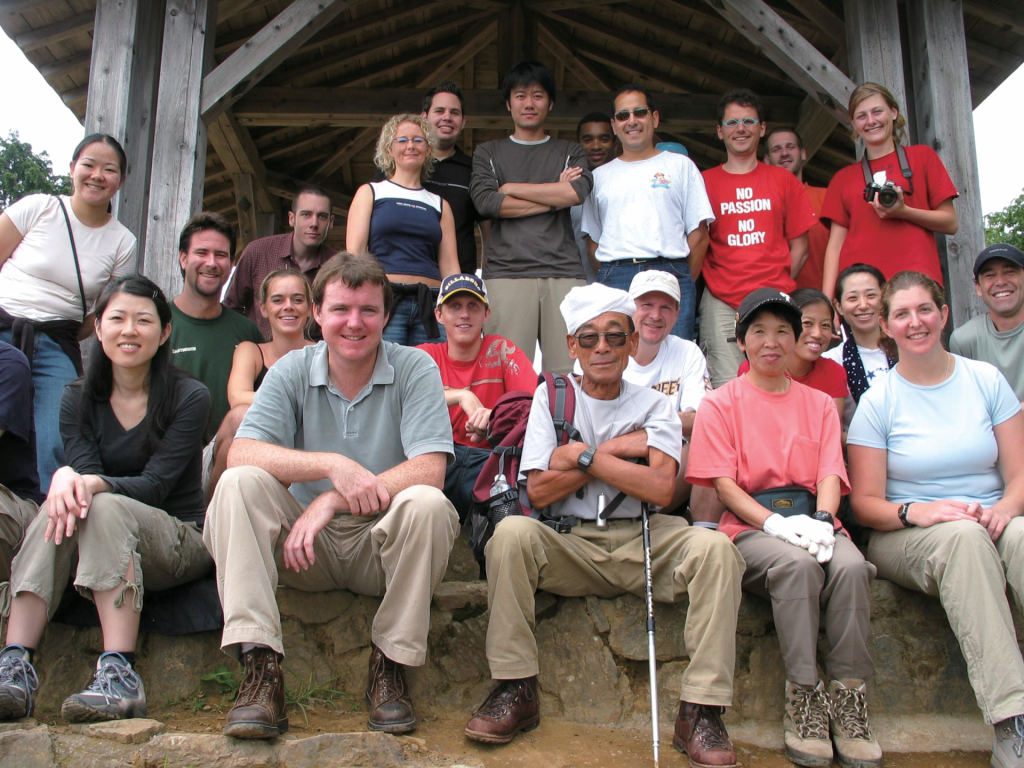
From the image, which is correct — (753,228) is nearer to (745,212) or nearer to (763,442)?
(745,212)

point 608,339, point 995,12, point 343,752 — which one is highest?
point 995,12

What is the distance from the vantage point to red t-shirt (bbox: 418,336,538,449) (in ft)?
13.4

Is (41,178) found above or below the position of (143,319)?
above

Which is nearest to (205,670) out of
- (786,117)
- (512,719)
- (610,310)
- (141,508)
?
(141,508)

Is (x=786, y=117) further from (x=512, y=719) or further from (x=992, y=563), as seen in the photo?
(x=512, y=719)

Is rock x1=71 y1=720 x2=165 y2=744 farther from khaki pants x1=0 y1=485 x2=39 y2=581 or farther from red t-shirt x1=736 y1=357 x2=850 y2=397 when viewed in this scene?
red t-shirt x1=736 y1=357 x2=850 y2=397

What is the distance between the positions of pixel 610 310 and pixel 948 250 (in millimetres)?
3014

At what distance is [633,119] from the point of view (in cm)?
485

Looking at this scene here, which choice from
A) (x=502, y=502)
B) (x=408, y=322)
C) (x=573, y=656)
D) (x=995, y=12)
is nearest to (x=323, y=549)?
(x=502, y=502)

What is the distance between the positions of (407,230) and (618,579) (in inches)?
91.3

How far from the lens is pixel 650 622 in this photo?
9.53 feet

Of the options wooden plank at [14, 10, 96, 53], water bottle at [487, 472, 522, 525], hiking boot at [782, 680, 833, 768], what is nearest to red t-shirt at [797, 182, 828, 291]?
water bottle at [487, 472, 522, 525]

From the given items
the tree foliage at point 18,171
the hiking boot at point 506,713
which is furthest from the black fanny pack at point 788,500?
the tree foliage at point 18,171

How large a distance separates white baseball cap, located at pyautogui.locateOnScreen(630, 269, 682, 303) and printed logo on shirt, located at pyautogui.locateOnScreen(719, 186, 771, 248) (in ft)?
3.18
